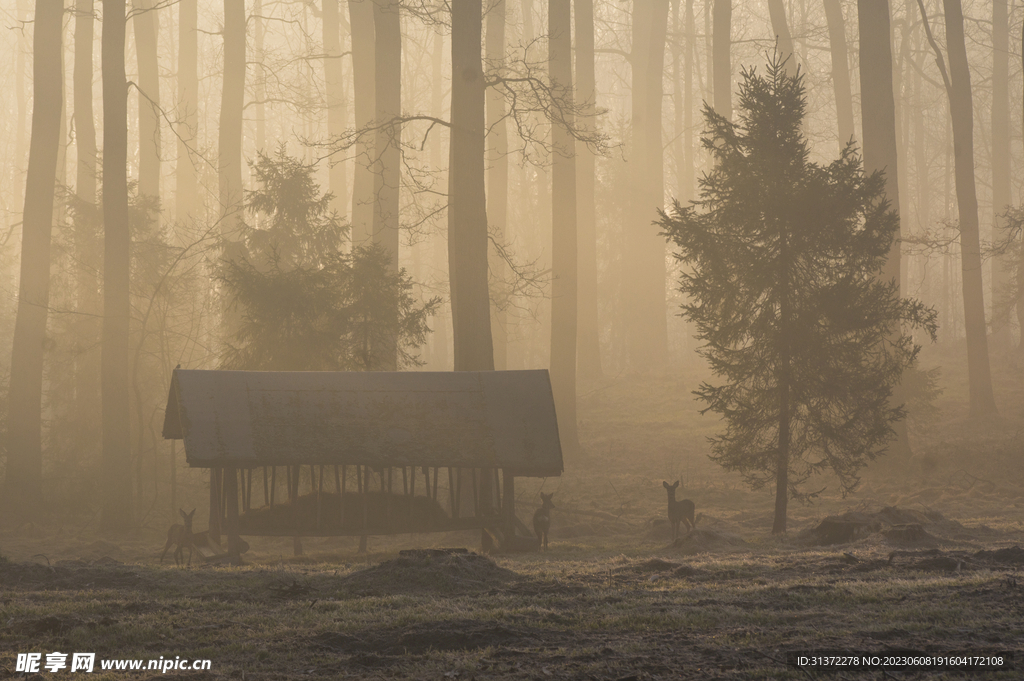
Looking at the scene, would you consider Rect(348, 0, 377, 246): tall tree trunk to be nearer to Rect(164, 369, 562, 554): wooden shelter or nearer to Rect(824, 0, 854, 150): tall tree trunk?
Rect(164, 369, 562, 554): wooden shelter

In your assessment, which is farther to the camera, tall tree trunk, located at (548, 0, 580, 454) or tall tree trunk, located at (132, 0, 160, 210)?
tall tree trunk, located at (132, 0, 160, 210)

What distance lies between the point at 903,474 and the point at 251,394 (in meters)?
14.2

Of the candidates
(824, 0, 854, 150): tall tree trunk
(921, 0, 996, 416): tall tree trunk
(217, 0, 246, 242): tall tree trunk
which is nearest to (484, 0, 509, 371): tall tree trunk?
(217, 0, 246, 242): tall tree trunk

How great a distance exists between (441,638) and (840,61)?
Result: 31.4 meters

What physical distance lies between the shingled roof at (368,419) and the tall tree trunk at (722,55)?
57.5 feet

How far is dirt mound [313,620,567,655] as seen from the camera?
6.88 meters

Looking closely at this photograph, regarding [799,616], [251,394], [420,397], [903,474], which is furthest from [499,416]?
[903,474]

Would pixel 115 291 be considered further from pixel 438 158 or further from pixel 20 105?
pixel 20 105

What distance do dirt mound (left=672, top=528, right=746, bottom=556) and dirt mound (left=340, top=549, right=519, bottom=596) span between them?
141 inches

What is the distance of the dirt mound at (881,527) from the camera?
1223 cm

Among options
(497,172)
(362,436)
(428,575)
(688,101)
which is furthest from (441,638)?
(688,101)

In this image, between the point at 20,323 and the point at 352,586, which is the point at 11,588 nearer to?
the point at 352,586

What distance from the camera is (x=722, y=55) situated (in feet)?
90.6

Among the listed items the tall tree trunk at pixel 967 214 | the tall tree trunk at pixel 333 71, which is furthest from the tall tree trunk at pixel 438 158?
the tall tree trunk at pixel 967 214
